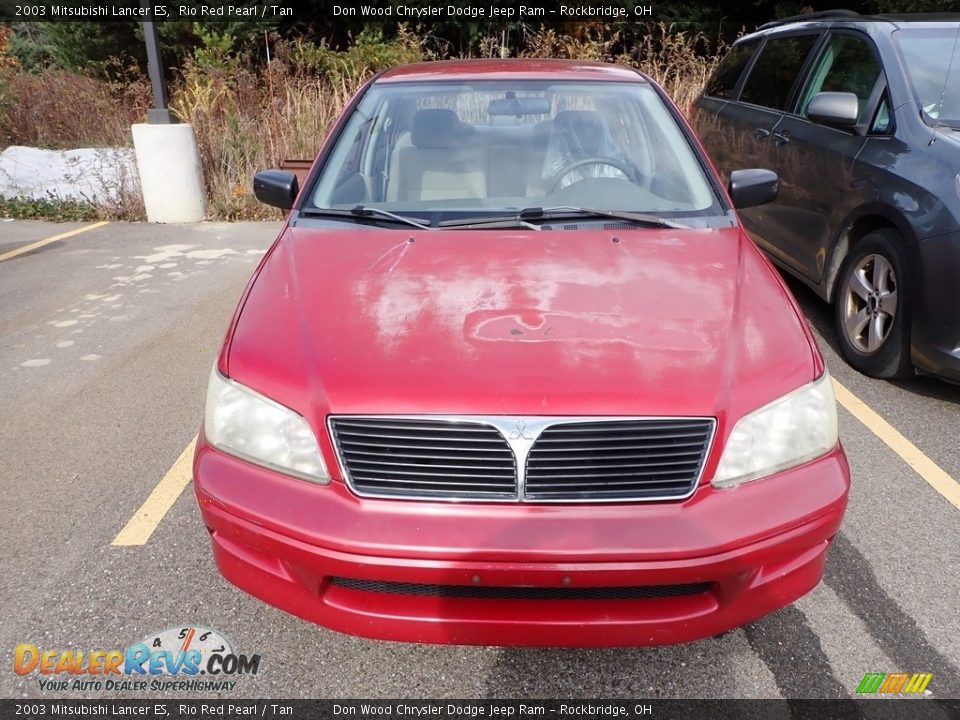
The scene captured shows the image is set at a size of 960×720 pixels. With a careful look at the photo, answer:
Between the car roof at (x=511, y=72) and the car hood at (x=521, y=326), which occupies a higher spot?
the car roof at (x=511, y=72)

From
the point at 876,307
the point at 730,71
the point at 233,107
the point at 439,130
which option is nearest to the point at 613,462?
the point at 439,130

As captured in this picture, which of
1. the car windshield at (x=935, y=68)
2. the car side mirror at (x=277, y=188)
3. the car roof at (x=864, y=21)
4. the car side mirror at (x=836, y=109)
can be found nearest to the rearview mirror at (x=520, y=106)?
the car side mirror at (x=277, y=188)

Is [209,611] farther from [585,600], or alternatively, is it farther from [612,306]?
[612,306]

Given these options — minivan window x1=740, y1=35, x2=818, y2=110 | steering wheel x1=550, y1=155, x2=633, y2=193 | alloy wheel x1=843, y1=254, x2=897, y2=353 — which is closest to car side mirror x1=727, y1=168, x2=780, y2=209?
steering wheel x1=550, y1=155, x2=633, y2=193

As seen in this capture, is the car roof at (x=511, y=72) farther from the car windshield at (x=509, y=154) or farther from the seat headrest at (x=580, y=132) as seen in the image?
the seat headrest at (x=580, y=132)

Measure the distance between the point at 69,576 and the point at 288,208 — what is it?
1.60 meters

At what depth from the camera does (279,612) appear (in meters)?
2.29

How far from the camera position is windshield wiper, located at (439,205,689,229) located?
2.61 m

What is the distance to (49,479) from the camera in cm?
307

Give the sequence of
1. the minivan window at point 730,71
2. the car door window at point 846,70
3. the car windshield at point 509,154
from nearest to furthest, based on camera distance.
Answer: the car windshield at point 509,154, the car door window at point 846,70, the minivan window at point 730,71

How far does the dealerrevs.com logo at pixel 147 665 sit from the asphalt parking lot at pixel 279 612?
0.03 meters

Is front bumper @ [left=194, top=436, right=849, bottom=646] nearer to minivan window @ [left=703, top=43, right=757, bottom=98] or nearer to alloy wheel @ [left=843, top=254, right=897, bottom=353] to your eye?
alloy wheel @ [left=843, top=254, right=897, bottom=353]

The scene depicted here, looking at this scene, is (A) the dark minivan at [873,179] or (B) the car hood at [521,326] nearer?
(B) the car hood at [521,326]

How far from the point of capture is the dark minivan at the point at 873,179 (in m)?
3.42
